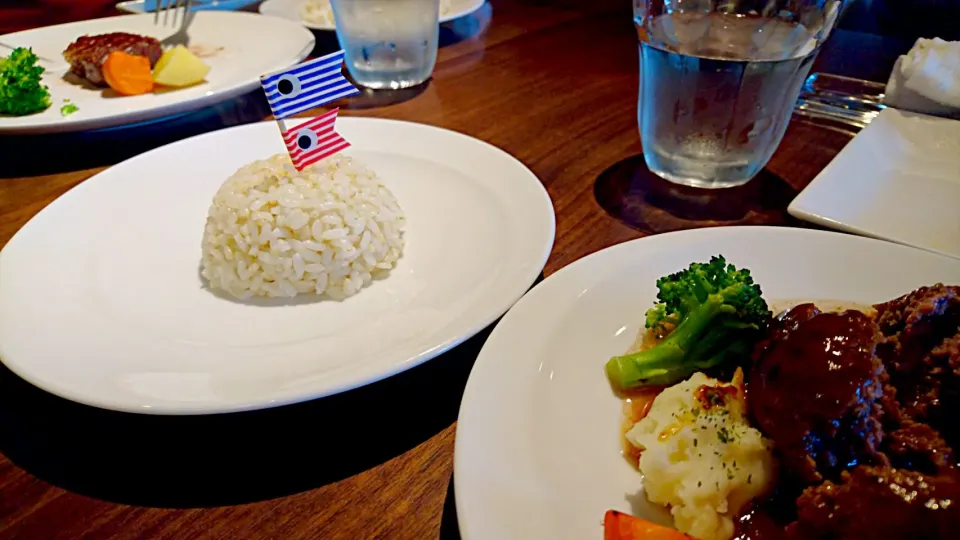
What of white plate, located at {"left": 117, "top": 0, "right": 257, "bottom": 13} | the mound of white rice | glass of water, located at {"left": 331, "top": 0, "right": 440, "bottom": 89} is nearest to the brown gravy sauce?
the mound of white rice

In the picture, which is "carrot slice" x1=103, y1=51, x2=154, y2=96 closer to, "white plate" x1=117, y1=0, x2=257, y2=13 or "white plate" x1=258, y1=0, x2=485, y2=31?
"white plate" x1=258, y1=0, x2=485, y2=31

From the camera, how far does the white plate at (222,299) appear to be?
123 centimetres

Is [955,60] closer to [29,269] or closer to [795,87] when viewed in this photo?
[795,87]

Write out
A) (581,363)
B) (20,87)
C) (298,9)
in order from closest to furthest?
(581,363) → (20,87) → (298,9)

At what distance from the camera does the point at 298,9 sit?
13.1ft

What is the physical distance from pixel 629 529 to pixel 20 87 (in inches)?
111

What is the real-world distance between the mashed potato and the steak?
289 cm

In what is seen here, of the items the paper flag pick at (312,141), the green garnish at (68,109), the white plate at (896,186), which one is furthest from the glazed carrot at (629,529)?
the green garnish at (68,109)

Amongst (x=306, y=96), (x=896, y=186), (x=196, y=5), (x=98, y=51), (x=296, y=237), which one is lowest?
(x=896, y=186)

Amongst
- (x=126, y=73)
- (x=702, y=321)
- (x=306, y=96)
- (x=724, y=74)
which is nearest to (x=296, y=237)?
(x=306, y=96)

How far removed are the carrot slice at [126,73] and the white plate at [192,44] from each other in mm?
49

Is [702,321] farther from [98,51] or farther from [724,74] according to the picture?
[98,51]

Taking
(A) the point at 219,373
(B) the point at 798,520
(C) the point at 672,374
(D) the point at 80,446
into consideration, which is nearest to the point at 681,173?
(C) the point at 672,374

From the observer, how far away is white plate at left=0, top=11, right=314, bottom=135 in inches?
96.3
